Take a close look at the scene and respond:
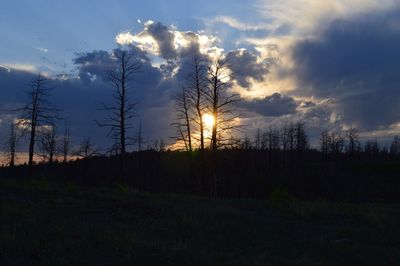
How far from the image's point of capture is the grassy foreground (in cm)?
1003

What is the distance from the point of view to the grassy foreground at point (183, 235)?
10.0 metres

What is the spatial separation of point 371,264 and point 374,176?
215ft

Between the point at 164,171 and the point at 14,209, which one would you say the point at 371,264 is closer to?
the point at 14,209

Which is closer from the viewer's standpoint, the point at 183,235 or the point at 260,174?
the point at 183,235

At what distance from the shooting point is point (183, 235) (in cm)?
1330

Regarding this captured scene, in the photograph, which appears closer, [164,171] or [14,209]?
[14,209]

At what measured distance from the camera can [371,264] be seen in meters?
11.5

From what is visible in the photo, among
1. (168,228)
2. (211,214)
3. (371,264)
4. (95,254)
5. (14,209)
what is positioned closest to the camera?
(95,254)

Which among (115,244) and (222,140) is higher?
(222,140)

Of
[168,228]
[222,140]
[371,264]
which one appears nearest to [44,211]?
[168,228]

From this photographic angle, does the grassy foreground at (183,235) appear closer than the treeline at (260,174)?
Yes

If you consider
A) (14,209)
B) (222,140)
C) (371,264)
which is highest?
(222,140)

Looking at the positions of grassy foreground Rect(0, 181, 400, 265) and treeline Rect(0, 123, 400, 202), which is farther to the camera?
treeline Rect(0, 123, 400, 202)

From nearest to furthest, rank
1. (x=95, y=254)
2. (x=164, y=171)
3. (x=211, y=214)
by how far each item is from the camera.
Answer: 1. (x=95, y=254)
2. (x=211, y=214)
3. (x=164, y=171)
